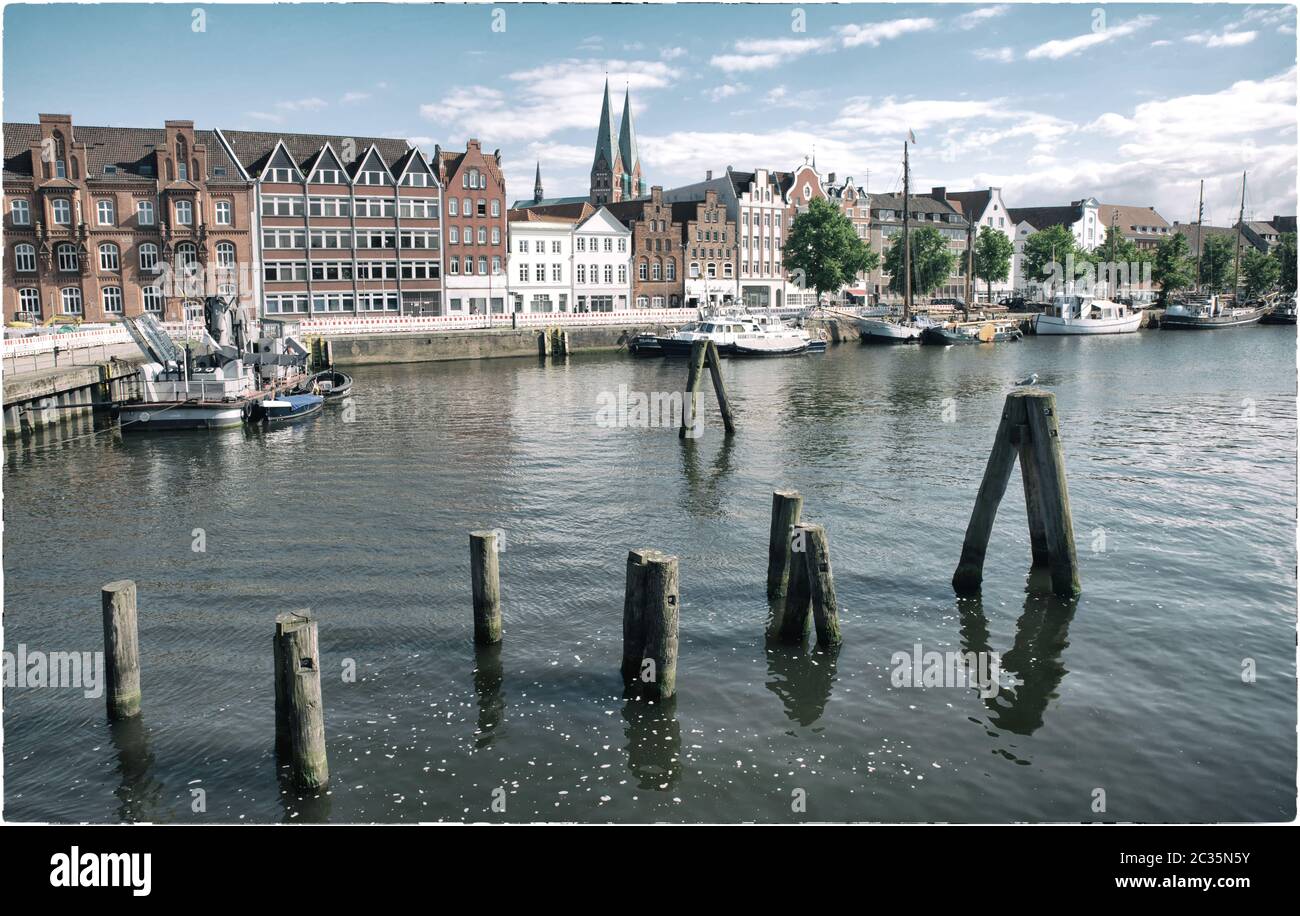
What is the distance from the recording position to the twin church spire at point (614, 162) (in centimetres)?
14800

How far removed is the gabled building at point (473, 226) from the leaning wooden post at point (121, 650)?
7582 centimetres

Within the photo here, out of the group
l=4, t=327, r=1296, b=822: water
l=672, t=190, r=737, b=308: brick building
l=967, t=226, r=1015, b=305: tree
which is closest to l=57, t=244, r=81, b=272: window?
l=4, t=327, r=1296, b=822: water

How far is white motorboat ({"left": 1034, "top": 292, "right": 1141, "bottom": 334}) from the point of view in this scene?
9862 cm

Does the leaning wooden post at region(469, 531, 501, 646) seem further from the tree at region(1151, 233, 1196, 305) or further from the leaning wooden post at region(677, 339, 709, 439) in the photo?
the tree at region(1151, 233, 1196, 305)

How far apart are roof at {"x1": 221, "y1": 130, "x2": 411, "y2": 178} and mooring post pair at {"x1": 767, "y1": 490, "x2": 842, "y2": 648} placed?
72.6 metres

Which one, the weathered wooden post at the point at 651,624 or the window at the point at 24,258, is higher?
the window at the point at 24,258

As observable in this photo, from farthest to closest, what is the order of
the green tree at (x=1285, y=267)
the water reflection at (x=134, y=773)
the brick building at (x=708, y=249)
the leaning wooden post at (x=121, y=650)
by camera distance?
the green tree at (x=1285, y=267) < the brick building at (x=708, y=249) < the leaning wooden post at (x=121, y=650) < the water reflection at (x=134, y=773)

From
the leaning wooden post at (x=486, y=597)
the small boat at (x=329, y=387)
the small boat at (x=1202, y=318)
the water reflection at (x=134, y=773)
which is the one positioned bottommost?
the water reflection at (x=134, y=773)

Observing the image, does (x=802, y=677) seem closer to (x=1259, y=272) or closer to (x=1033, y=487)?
(x=1033, y=487)

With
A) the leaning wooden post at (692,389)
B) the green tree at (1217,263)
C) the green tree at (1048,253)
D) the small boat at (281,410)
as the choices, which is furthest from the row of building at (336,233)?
the green tree at (1217,263)

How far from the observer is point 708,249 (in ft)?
352

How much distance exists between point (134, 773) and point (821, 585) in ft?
30.1

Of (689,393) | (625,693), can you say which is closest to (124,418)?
(689,393)

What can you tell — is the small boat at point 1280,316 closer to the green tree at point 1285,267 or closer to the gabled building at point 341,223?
the green tree at point 1285,267
